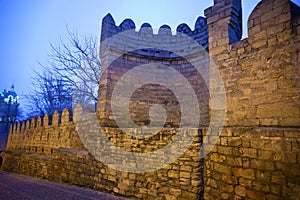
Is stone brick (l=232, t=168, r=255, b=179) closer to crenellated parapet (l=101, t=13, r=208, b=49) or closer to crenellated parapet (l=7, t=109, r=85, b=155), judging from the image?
crenellated parapet (l=101, t=13, r=208, b=49)

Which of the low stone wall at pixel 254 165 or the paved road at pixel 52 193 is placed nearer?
the low stone wall at pixel 254 165

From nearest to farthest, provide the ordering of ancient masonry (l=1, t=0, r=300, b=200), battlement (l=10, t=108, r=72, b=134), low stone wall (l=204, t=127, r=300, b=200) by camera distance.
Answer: low stone wall (l=204, t=127, r=300, b=200) → ancient masonry (l=1, t=0, r=300, b=200) → battlement (l=10, t=108, r=72, b=134)

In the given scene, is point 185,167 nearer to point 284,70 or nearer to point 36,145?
point 284,70

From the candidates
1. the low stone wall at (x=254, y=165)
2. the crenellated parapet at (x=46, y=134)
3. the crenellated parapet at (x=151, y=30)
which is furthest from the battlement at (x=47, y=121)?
the low stone wall at (x=254, y=165)

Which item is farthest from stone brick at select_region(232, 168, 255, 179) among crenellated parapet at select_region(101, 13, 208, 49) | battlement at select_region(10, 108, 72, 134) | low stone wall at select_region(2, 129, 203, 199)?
battlement at select_region(10, 108, 72, 134)

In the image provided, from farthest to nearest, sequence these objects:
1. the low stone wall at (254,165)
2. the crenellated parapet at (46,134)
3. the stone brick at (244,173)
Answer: the crenellated parapet at (46,134)
the stone brick at (244,173)
the low stone wall at (254,165)

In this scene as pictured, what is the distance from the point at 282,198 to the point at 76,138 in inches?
252

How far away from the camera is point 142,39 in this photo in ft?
24.8

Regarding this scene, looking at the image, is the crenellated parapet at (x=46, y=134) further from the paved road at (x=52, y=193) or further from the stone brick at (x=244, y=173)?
the stone brick at (x=244, y=173)

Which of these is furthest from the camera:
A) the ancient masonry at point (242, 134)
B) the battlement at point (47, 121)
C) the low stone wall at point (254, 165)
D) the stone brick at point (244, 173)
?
the battlement at point (47, 121)

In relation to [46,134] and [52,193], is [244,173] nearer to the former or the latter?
[52,193]

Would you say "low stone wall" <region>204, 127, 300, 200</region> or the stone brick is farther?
the stone brick

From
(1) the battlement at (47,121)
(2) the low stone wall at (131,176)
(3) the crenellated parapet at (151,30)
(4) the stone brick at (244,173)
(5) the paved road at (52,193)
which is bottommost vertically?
(5) the paved road at (52,193)

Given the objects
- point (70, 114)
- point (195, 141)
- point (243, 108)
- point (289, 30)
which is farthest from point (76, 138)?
point (289, 30)
